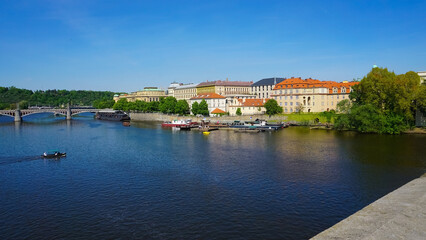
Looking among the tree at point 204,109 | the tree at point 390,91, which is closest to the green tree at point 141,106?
the tree at point 204,109

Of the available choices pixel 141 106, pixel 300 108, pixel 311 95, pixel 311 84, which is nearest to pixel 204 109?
pixel 300 108

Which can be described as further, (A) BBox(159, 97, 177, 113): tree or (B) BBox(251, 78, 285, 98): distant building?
(B) BBox(251, 78, 285, 98): distant building

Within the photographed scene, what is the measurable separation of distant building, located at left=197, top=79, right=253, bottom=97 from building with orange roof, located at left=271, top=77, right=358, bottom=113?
39.7 metres

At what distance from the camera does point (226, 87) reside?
479 feet

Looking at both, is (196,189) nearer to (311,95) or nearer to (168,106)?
(311,95)

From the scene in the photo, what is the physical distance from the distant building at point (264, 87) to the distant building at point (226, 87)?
6333mm

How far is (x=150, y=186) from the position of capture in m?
31.4

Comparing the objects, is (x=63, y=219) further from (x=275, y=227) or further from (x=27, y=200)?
(x=275, y=227)

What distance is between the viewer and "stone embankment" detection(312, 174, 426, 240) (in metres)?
17.3

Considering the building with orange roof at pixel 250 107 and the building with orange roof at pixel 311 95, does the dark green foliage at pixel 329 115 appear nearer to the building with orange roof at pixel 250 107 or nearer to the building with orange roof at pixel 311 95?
the building with orange roof at pixel 311 95

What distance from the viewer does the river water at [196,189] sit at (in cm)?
2212

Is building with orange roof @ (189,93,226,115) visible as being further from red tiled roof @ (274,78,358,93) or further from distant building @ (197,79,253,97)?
red tiled roof @ (274,78,358,93)

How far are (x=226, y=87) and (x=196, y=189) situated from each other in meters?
118

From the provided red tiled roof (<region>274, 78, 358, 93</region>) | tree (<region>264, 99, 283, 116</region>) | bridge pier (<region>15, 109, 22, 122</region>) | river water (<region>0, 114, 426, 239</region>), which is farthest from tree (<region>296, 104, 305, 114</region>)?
bridge pier (<region>15, 109, 22, 122</region>)
